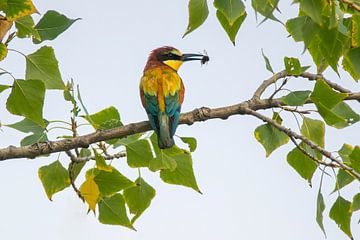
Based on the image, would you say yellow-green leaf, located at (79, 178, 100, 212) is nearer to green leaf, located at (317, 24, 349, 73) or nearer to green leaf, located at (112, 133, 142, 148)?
green leaf, located at (112, 133, 142, 148)

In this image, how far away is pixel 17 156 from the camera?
4.40 meters

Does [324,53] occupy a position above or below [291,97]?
above

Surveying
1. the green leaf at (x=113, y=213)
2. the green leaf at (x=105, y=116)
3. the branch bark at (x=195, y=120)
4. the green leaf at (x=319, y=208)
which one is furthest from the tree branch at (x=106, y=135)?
the green leaf at (x=319, y=208)

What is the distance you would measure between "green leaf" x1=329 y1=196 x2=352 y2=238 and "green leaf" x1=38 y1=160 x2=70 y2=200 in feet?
6.19

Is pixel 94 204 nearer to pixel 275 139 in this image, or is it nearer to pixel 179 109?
pixel 275 139

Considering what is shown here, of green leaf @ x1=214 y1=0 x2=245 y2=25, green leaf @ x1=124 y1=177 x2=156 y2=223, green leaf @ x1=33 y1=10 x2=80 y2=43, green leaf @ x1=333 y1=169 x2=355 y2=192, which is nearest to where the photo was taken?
green leaf @ x1=214 y1=0 x2=245 y2=25

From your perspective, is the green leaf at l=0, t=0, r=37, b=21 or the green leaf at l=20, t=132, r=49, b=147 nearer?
the green leaf at l=0, t=0, r=37, b=21

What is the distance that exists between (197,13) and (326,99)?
1.20 m

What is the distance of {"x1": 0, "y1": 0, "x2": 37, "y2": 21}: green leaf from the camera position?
3705 millimetres

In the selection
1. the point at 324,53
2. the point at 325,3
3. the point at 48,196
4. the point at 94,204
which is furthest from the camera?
the point at 48,196

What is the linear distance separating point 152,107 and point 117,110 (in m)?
1.56

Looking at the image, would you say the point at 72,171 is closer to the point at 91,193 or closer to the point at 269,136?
the point at 91,193

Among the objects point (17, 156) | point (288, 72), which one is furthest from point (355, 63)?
point (17, 156)

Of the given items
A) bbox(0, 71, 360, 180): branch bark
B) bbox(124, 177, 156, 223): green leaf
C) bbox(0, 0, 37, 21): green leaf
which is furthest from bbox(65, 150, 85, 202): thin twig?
bbox(0, 0, 37, 21): green leaf
